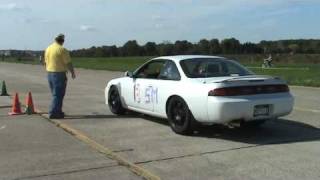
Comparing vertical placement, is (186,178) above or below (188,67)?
below

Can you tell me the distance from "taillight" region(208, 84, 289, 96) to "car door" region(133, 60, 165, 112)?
1867 mm

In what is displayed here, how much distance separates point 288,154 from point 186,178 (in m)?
1.90

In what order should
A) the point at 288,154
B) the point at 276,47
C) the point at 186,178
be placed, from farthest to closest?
the point at 276,47
the point at 288,154
the point at 186,178

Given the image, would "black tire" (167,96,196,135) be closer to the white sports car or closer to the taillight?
the white sports car

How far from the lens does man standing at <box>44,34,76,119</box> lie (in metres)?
12.2

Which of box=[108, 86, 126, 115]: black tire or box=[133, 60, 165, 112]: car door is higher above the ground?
box=[133, 60, 165, 112]: car door

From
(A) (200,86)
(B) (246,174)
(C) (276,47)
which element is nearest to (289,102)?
(A) (200,86)

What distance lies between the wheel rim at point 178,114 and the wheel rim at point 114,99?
275cm

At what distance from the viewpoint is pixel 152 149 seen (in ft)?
27.8

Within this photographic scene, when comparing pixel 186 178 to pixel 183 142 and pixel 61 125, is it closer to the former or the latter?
pixel 183 142

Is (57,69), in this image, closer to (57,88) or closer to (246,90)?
(57,88)

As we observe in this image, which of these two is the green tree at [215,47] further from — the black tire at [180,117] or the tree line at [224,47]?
the black tire at [180,117]

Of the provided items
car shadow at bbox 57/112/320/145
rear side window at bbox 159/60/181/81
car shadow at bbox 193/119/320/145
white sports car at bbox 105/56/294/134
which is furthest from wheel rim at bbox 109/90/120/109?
car shadow at bbox 193/119/320/145

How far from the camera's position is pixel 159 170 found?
7102 millimetres
